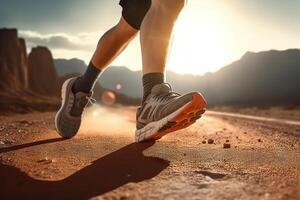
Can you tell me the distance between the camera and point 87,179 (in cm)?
170

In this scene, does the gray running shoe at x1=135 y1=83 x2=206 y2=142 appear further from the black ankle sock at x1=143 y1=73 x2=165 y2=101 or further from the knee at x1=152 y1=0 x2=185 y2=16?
the knee at x1=152 y1=0 x2=185 y2=16

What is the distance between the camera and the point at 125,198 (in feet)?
4.65

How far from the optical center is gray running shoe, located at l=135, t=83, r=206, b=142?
7.08 feet

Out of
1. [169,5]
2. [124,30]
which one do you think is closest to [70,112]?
[124,30]

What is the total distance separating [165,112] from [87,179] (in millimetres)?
743

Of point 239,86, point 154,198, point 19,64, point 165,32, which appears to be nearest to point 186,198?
point 154,198

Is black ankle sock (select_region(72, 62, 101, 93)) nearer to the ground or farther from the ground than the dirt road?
farther from the ground

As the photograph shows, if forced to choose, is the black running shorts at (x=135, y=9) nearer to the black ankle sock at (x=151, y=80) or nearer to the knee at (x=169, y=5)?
the knee at (x=169, y=5)

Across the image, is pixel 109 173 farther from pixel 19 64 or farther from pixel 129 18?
pixel 19 64

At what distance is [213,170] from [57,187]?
2.38 ft

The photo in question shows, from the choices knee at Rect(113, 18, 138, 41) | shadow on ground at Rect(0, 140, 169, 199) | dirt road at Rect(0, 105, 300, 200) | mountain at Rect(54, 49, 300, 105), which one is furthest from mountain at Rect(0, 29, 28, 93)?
shadow on ground at Rect(0, 140, 169, 199)

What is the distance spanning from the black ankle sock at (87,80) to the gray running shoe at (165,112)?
0.90 m

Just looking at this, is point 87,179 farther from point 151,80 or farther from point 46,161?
point 151,80

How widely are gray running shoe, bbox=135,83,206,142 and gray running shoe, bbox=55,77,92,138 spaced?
33.7 inches
